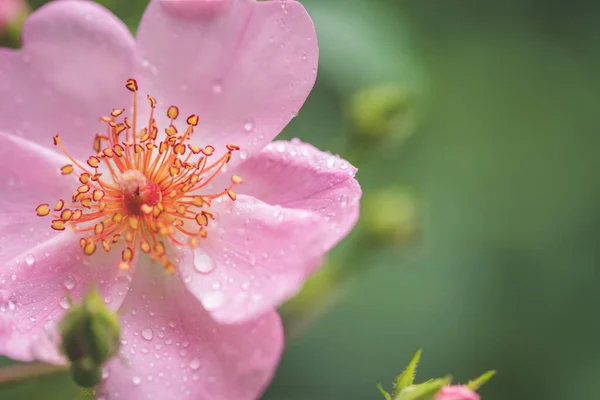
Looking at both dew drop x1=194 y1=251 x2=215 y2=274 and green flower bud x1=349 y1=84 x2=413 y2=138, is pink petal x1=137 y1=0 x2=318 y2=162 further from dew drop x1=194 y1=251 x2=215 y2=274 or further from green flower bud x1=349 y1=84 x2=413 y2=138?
green flower bud x1=349 y1=84 x2=413 y2=138

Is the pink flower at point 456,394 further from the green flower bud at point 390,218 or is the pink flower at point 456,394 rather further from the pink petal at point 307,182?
the green flower bud at point 390,218

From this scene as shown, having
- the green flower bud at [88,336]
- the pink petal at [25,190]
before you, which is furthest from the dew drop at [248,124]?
the green flower bud at [88,336]

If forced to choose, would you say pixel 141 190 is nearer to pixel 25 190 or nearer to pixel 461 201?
pixel 25 190

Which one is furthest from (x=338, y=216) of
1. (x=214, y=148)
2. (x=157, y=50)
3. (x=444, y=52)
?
(x=444, y=52)

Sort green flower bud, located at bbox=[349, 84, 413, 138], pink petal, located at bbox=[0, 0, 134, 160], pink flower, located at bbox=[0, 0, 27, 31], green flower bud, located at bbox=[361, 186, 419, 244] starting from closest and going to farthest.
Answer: pink petal, located at bbox=[0, 0, 134, 160]
pink flower, located at bbox=[0, 0, 27, 31]
green flower bud, located at bbox=[349, 84, 413, 138]
green flower bud, located at bbox=[361, 186, 419, 244]

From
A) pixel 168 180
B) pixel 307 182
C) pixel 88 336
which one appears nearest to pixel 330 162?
pixel 307 182

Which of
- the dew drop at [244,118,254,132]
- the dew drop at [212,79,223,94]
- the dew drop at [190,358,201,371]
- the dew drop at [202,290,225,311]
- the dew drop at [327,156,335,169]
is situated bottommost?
the dew drop at [190,358,201,371]

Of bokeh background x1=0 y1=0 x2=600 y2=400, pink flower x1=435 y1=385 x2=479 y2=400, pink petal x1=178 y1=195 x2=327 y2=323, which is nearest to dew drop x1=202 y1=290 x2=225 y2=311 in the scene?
pink petal x1=178 y1=195 x2=327 y2=323
